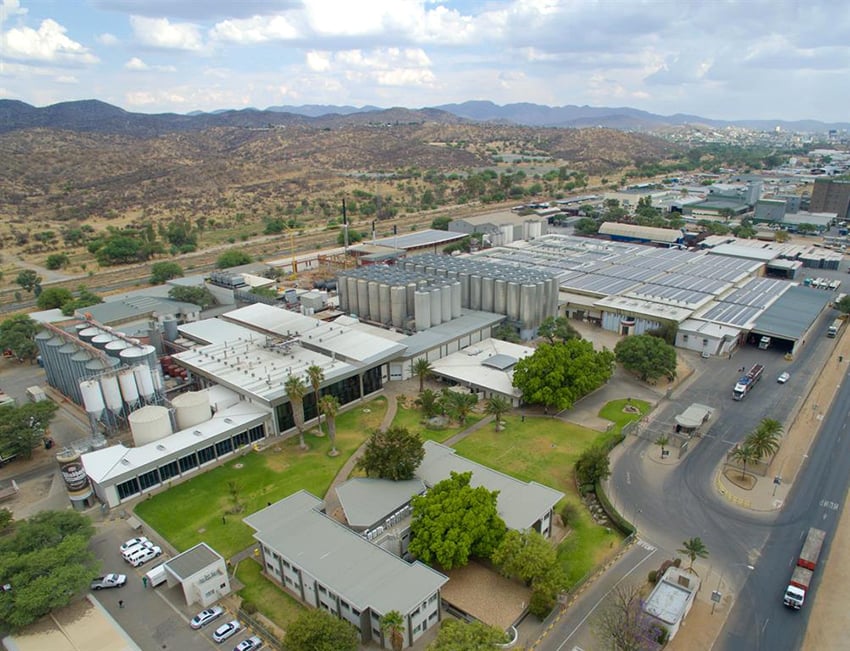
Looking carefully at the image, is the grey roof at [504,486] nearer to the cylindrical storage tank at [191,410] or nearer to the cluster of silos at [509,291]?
the cylindrical storage tank at [191,410]

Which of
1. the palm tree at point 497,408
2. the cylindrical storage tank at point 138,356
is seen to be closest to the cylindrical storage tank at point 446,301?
the palm tree at point 497,408

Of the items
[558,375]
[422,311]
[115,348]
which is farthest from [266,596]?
[422,311]

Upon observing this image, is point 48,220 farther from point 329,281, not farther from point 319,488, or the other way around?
point 319,488

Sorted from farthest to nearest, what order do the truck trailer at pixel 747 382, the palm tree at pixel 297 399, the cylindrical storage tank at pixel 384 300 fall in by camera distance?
the cylindrical storage tank at pixel 384 300, the truck trailer at pixel 747 382, the palm tree at pixel 297 399

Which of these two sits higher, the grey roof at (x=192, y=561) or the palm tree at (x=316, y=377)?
the palm tree at (x=316, y=377)

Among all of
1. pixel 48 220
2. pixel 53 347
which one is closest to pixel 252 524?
pixel 53 347

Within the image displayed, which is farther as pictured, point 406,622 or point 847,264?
point 847,264

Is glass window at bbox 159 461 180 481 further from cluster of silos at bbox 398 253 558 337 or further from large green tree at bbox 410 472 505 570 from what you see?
cluster of silos at bbox 398 253 558 337
